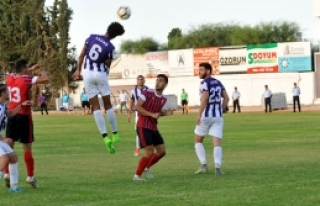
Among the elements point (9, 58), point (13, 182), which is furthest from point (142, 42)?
point (13, 182)

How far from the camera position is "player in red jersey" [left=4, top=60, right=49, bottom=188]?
15.5 meters

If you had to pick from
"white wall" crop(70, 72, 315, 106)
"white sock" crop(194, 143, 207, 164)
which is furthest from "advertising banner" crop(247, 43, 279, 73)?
"white sock" crop(194, 143, 207, 164)

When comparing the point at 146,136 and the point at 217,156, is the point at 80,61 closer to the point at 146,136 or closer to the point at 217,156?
the point at 146,136

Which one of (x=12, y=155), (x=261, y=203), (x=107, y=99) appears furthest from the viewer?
(x=107, y=99)

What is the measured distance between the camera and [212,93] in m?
17.1

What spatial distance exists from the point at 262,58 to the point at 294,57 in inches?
131

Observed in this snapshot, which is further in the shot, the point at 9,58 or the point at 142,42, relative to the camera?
the point at 142,42

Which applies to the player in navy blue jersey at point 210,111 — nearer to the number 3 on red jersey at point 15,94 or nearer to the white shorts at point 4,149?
the number 3 on red jersey at point 15,94

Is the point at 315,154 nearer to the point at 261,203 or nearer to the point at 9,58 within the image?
the point at 261,203

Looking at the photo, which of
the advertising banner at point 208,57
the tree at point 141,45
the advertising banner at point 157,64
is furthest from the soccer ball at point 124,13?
the tree at point 141,45

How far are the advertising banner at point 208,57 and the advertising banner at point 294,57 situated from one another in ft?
23.1

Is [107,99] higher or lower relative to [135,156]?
higher

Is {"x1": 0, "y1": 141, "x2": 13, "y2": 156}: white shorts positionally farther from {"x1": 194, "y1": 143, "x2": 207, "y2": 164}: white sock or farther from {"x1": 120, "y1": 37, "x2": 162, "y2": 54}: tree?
{"x1": 120, "y1": 37, "x2": 162, "y2": 54}: tree

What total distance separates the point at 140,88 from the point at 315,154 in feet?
16.9
